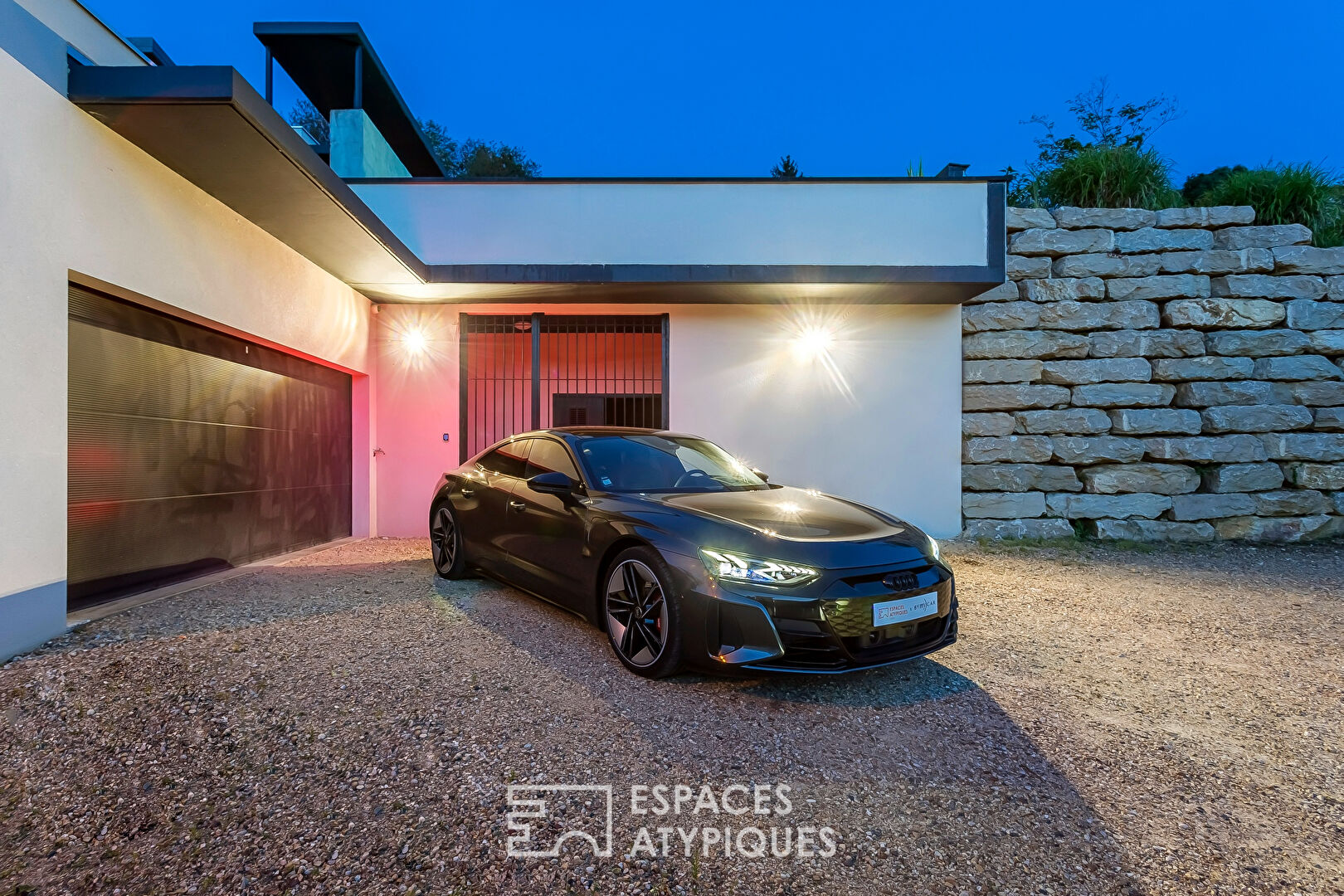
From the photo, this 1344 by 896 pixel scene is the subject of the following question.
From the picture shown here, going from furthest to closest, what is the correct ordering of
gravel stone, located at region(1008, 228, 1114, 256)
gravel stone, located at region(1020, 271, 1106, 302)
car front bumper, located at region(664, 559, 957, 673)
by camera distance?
1. gravel stone, located at region(1008, 228, 1114, 256)
2. gravel stone, located at region(1020, 271, 1106, 302)
3. car front bumper, located at region(664, 559, 957, 673)

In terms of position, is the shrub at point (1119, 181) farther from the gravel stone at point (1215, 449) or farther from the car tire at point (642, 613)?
the car tire at point (642, 613)

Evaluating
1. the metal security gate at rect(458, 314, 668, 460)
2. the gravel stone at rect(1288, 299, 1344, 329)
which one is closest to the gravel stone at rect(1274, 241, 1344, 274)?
the gravel stone at rect(1288, 299, 1344, 329)

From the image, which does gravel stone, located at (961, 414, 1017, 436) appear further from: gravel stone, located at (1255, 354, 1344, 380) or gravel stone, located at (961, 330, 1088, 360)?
gravel stone, located at (1255, 354, 1344, 380)

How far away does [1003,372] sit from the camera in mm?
7188

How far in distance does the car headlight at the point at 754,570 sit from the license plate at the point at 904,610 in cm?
35

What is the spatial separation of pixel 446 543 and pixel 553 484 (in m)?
1.89

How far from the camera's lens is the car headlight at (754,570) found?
2.58 metres

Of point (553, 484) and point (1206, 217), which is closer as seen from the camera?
point (553, 484)

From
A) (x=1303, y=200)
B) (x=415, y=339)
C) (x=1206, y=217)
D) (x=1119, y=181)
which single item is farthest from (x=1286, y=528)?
(x=415, y=339)

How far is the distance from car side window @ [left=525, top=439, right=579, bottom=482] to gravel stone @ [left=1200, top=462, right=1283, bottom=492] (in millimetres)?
7871

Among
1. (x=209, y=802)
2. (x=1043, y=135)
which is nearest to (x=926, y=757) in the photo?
(x=209, y=802)

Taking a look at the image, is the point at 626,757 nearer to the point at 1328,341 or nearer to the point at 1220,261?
the point at 1220,261

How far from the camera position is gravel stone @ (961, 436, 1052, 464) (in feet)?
23.3

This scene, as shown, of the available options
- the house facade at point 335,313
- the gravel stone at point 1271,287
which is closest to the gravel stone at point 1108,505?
the house facade at point 335,313
